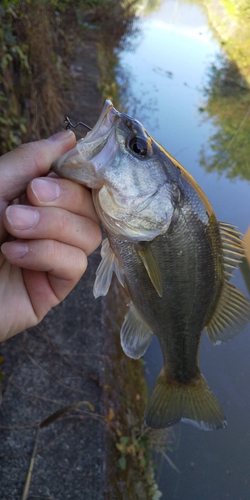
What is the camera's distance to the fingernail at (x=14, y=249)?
4.22ft

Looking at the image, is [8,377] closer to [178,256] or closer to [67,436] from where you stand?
[67,436]

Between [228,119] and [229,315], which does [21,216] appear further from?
[228,119]

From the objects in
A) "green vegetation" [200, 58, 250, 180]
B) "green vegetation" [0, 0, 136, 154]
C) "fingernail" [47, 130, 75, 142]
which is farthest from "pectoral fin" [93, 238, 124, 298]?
"green vegetation" [200, 58, 250, 180]

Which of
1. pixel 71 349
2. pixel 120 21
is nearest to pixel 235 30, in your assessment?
pixel 120 21

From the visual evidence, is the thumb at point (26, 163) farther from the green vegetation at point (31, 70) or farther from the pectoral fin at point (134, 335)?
the green vegetation at point (31, 70)

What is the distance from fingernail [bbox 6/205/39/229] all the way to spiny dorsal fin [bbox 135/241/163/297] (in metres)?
0.42

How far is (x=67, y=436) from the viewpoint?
7.91ft

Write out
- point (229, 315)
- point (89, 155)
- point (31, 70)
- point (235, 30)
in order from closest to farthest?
point (89, 155) < point (229, 315) < point (31, 70) < point (235, 30)

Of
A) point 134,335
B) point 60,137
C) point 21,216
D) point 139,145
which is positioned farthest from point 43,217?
point 134,335

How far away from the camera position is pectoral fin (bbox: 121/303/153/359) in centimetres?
169

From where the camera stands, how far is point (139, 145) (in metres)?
1.32

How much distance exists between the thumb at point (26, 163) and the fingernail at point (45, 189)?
→ 96mm

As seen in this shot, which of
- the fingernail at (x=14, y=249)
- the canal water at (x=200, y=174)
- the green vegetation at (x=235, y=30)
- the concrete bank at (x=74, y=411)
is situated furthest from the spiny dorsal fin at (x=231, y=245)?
the green vegetation at (x=235, y=30)

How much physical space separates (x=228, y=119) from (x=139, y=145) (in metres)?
9.47
